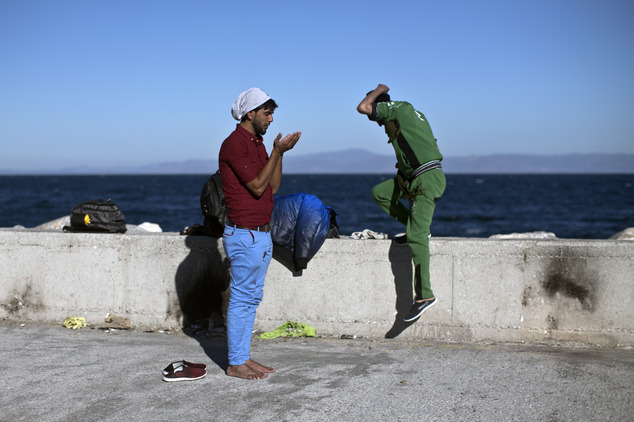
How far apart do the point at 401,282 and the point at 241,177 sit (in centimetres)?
212

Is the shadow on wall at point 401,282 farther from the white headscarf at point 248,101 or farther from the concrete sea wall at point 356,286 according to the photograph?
the white headscarf at point 248,101

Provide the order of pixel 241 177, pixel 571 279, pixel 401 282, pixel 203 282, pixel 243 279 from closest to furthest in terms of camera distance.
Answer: pixel 241 177 < pixel 243 279 < pixel 571 279 < pixel 401 282 < pixel 203 282

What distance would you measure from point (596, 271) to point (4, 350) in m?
5.14

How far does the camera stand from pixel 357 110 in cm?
513

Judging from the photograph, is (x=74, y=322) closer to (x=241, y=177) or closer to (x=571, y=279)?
(x=241, y=177)

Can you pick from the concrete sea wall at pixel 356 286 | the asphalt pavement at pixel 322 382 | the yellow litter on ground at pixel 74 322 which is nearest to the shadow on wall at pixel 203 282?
the concrete sea wall at pixel 356 286

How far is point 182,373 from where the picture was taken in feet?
14.5

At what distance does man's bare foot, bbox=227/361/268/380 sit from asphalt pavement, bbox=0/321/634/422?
2.1 inches

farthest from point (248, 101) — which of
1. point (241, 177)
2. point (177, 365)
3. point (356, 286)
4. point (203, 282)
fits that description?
point (203, 282)

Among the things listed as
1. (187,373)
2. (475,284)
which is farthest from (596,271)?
(187,373)

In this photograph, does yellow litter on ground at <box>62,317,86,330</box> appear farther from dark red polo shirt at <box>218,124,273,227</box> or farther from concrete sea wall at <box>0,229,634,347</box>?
dark red polo shirt at <box>218,124,273,227</box>

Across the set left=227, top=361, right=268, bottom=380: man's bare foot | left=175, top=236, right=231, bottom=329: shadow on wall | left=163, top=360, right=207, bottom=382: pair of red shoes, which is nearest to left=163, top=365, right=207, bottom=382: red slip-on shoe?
left=163, top=360, right=207, bottom=382: pair of red shoes

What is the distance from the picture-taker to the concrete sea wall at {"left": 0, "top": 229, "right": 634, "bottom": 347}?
541 centimetres

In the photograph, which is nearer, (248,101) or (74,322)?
(248,101)
